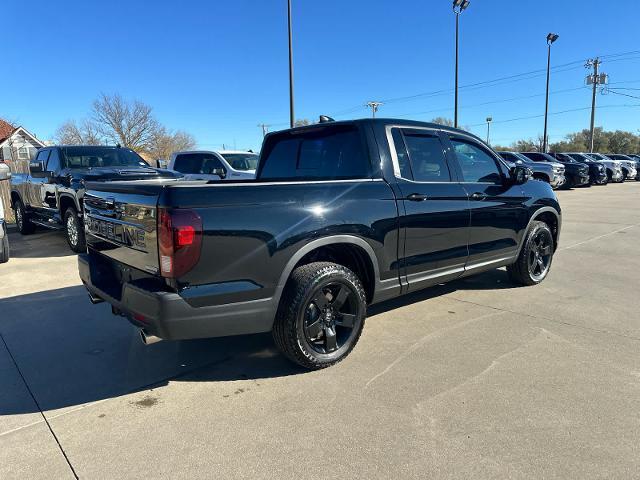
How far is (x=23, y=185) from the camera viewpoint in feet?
31.2

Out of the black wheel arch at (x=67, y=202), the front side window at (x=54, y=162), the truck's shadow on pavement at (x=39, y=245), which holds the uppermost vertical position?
the front side window at (x=54, y=162)

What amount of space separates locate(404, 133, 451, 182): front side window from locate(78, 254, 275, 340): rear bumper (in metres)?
1.87

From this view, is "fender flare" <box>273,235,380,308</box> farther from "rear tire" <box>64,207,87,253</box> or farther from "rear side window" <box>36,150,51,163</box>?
"rear side window" <box>36,150,51,163</box>

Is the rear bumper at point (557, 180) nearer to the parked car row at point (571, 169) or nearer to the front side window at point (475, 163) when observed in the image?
the parked car row at point (571, 169)

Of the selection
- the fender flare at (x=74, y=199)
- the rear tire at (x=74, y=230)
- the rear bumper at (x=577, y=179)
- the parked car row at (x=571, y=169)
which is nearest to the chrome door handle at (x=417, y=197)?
the fender flare at (x=74, y=199)

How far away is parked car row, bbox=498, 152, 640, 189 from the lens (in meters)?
20.2

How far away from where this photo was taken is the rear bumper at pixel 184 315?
8.80ft

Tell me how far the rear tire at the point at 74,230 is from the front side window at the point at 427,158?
5506mm

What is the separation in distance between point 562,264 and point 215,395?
220 inches

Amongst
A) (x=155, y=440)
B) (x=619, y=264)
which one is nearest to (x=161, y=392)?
(x=155, y=440)

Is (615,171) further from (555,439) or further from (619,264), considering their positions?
(555,439)

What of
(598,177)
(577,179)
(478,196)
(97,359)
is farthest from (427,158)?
(598,177)

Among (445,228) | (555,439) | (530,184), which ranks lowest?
(555,439)

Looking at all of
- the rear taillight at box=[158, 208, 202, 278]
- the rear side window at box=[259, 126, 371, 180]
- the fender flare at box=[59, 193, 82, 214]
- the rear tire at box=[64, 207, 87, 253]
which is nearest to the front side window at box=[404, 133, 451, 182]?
the rear side window at box=[259, 126, 371, 180]
